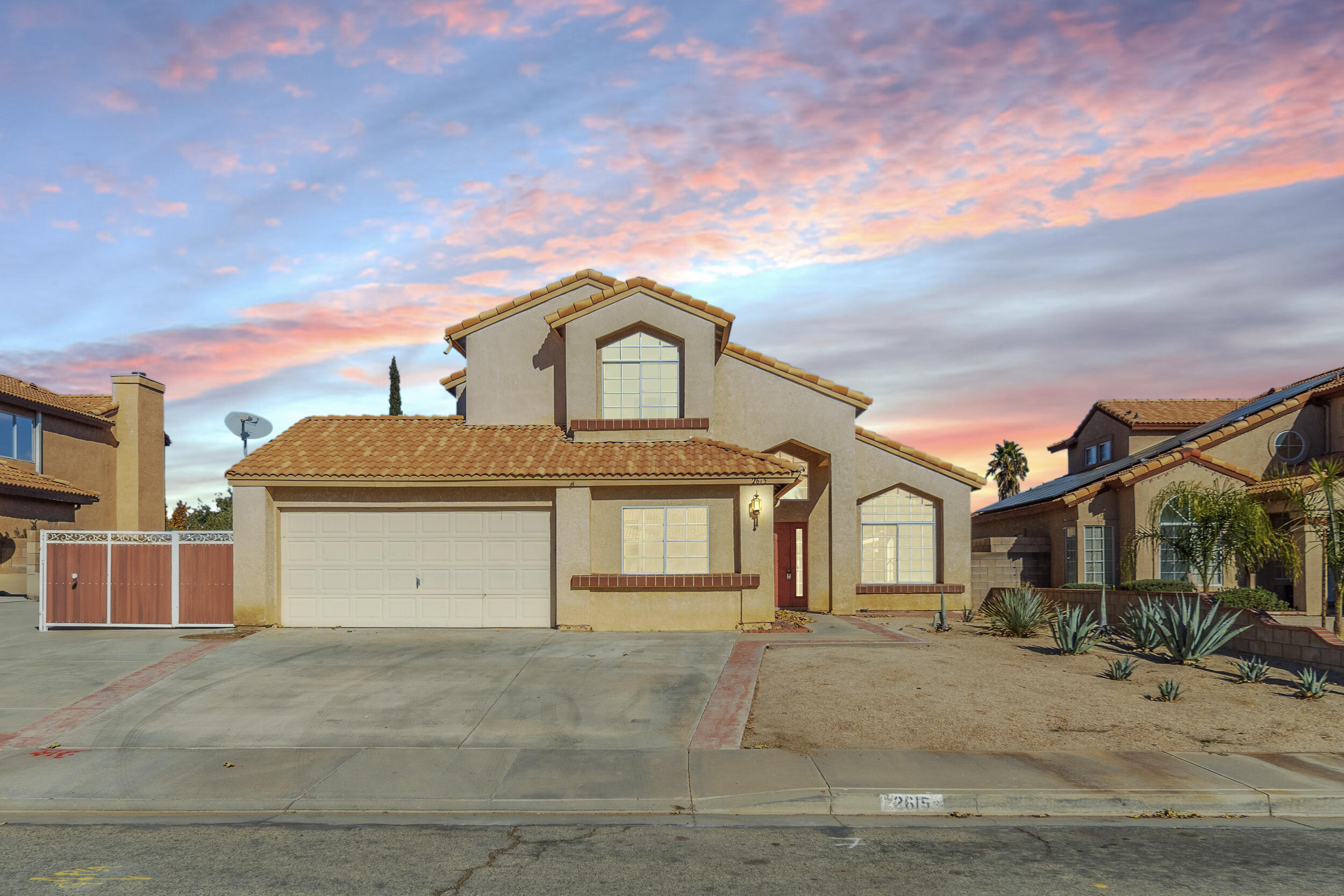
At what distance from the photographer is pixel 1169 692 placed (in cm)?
1192

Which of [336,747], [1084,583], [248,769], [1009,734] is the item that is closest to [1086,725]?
[1009,734]

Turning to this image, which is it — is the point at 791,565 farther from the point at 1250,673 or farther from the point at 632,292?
the point at 1250,673

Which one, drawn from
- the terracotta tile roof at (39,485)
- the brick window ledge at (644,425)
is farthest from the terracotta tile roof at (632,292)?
the terracotta tile roof at (39,485)

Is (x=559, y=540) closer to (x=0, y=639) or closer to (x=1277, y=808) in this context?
(x=0, y=639)

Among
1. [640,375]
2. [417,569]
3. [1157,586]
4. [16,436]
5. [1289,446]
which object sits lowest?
[1157,586]

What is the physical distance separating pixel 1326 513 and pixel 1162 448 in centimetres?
633

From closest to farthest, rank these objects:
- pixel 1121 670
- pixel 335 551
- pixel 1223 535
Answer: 1. pixel 1121 670
2. pixel 335 551
3. pixel 1223 535

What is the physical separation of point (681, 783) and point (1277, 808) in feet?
18.2

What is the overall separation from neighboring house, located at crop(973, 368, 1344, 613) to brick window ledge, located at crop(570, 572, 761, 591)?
10.2m

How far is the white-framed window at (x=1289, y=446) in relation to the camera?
24641 millimetres

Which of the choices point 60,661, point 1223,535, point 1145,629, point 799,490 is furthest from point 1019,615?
point 60,661

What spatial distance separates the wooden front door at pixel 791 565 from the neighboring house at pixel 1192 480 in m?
Answer: 5.75

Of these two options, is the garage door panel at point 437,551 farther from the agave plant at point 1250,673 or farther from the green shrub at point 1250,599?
the green shrub at point 1250,599

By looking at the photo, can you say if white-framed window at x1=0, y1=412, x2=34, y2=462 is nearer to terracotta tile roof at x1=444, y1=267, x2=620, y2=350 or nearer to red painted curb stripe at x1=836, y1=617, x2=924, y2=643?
terracotta tile roof at x1=444, y1=267, x2=620, y2=350
